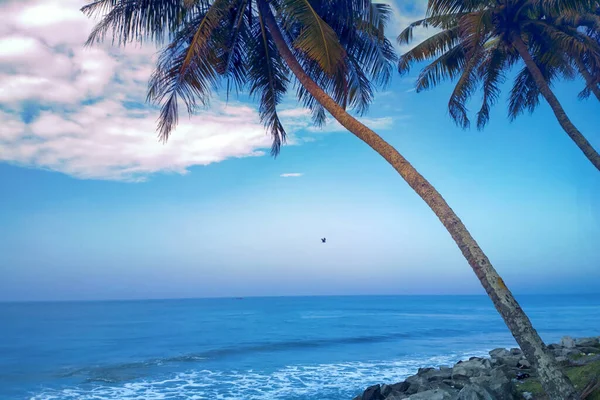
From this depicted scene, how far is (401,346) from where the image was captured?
29078mm

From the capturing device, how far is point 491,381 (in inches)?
310

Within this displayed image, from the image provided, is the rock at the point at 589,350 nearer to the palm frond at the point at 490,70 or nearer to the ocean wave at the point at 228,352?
the palm frond at the point at 490,70

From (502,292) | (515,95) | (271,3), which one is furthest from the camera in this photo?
(515,95)

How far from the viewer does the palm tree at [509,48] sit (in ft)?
38.1

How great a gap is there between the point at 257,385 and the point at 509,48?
551 inches

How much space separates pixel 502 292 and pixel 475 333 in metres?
33.4

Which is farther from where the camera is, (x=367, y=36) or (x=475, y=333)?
(x=475, y=333)

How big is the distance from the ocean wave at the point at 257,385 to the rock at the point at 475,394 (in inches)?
311

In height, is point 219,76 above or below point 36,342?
above

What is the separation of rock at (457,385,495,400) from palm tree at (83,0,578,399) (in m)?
2.77

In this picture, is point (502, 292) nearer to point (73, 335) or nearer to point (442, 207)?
point (442, 207)

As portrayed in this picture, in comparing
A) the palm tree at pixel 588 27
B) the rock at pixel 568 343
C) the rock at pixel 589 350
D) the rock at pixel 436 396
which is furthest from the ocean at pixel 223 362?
the palm tree at pixel 588 27

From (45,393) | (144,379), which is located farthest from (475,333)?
(45,393)

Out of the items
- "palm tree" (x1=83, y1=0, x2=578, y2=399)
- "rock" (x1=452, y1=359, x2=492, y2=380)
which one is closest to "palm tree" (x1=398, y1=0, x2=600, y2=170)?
"palm tree" (x1=83, y1=0, x2=578, y2=399)
